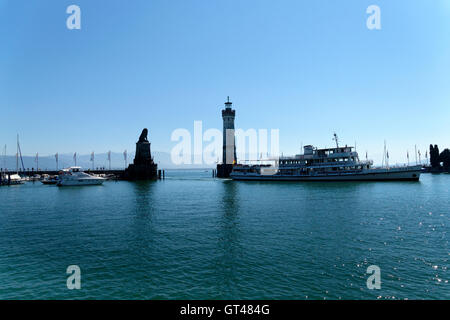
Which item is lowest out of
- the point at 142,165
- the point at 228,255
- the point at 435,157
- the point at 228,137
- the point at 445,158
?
the point at 228,255

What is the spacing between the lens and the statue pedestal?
11125 cm

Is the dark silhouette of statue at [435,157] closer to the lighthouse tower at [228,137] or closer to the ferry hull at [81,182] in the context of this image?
the lighthouse tower at [228,137]

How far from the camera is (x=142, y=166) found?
111500 millimetres

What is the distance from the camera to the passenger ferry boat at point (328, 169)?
71.9 metres

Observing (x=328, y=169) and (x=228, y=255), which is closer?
(x=228, y=255)

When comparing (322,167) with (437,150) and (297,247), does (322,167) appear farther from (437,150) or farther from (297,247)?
(437,150)

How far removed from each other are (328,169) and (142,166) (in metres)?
74.2

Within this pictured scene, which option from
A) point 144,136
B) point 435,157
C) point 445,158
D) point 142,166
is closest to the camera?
point 142,166

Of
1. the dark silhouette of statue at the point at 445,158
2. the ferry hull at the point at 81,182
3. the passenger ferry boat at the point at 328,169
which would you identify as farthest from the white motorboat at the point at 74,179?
the dark silhouette of statue at the point at 445,158

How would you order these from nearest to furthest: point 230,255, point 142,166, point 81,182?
1. point 230,255
2. point 81,182
3. point 142,166

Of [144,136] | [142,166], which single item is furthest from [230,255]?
[144,136]

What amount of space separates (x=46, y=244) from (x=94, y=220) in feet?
29.3

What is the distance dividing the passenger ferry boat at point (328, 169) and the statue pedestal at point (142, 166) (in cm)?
4308

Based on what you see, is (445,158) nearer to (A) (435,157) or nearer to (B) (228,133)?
(A) (435,157)
